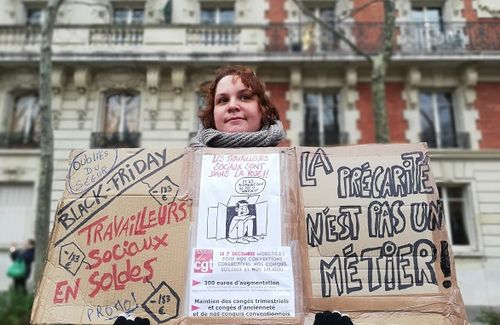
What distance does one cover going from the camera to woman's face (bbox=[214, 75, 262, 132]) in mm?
2090

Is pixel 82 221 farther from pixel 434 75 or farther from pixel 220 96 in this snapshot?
pixel 434 75

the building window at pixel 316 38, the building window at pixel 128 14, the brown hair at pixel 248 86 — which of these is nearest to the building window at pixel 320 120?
the building window at pixel 316 38

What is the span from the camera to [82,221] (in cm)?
185

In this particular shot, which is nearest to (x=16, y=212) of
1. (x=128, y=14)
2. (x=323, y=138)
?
(x=128, y=14)

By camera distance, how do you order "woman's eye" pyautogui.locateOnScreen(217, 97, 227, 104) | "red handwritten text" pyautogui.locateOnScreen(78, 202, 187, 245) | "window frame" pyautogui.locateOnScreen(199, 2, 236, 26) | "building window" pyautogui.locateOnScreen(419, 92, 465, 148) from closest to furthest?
"red handwritten text" pyautogui.locateOnScreen(78, 202, 187, 245), "woman's eye" pyautogui.locateOnScreen(217, 97, 227, 104), "building window" pyautogui.locateOnScreen(419, 92, 465, 148), "window frame" pyautogui.locateOnScreen(199, 2, 236, 26)

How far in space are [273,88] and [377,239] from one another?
11707 mm

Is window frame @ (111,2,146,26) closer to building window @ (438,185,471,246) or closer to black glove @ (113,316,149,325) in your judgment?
building window @ (438,185,471,246)

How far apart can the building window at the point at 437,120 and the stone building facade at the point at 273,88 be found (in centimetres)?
3

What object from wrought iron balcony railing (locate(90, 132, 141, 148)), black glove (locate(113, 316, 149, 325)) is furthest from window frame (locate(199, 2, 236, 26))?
black glove (locate(113, 316, 149, 325))

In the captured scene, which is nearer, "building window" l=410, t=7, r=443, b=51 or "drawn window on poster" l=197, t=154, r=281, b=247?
"drawn window on poster" l=197, t=154, r=281, b=247

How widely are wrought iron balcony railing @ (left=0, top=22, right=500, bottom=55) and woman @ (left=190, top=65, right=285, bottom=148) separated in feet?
35.9

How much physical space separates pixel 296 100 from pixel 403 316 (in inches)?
457

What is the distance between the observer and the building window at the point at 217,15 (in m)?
14.4

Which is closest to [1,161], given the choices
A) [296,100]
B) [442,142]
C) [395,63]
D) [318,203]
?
[296,100]
